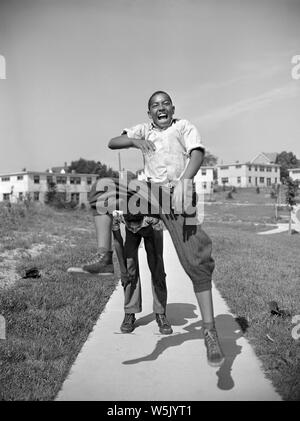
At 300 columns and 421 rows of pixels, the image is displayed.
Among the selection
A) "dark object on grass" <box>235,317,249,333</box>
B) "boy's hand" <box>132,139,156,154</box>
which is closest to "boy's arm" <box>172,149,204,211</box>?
"boy's hand" <box>132,139,156,154</box>

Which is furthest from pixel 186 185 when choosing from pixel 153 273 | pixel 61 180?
pixel 61 180

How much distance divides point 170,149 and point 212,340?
145 cm

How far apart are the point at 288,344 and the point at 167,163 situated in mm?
1971

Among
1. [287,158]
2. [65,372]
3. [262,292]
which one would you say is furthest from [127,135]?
[287,158]

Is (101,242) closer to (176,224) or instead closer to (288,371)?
(176,224)

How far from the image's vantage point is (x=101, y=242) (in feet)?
10.5

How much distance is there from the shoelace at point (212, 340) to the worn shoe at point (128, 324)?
1.47 m

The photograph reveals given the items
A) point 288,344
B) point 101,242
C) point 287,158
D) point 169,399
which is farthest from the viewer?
point 287,158

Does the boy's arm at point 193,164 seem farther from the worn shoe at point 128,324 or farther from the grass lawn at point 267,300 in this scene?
the worn shoe at point 128,324

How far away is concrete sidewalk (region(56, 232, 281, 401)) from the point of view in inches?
119

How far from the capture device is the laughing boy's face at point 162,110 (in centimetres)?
341

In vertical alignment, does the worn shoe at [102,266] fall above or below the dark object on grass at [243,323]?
above

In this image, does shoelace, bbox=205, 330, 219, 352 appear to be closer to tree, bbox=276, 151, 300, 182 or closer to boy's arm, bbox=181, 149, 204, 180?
boy's arm, bbox=181, 149, 204, 180

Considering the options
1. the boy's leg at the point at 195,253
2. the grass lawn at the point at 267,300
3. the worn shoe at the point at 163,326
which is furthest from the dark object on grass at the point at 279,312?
the boy's leg at the point at 195,253
